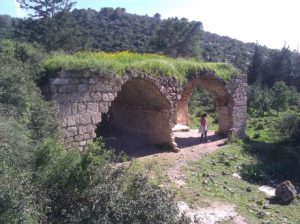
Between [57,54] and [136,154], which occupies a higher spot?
[57,54]

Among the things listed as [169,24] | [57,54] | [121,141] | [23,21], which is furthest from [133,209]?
[169,24]

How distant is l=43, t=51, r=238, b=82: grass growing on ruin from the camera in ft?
28.9

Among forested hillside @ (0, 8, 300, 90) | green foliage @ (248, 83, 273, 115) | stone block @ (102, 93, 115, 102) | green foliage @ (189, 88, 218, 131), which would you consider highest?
forested hillside @ (0, 8, 300, 90)

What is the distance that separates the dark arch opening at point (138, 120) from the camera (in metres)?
11.7

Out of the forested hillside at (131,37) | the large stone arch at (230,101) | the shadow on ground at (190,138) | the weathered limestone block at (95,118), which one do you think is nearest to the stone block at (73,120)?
the weathered limestone block at (95,118)

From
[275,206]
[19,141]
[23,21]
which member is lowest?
[275,206]

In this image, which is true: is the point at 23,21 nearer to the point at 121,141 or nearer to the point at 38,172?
the point at 121,141

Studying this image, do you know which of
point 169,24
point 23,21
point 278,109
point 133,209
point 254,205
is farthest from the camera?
point 169,24

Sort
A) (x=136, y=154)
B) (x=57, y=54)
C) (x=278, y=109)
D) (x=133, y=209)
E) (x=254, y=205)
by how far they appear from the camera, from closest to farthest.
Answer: (x=133, y=209), (x=254, y=205), (x=57, y=54), (x=136, y=154), (x=278, y=109)

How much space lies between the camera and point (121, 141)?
41.4ft

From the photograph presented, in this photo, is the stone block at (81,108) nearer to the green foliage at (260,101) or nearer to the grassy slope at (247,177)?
the grassy slope at (247,177)

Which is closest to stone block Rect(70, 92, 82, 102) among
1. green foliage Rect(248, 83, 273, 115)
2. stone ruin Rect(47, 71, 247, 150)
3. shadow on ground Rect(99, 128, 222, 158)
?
stone ruin Rect(47, 71, 247, 150)

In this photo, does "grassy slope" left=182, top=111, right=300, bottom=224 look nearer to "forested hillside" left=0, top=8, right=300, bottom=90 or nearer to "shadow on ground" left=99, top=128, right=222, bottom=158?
"shadow on ground" left=99, top=128, right=222, bottom=158

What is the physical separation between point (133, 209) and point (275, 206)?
186 inches
